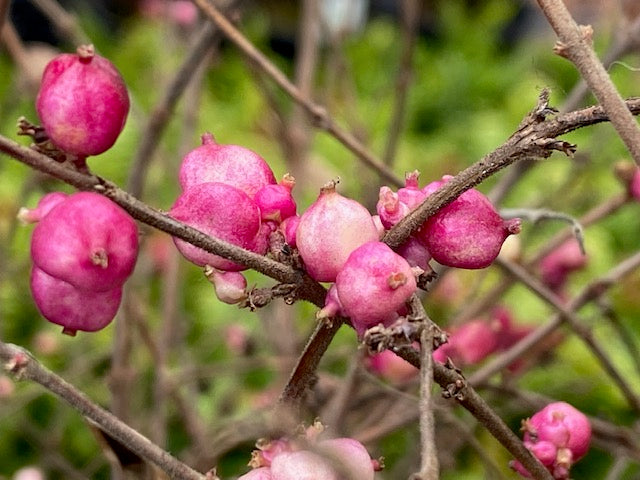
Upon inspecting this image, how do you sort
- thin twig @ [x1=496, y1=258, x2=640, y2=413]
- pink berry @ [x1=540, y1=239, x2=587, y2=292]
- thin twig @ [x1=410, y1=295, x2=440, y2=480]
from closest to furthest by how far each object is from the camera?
thin twig @ [x1=410, y1=295, x2=440, y2=480]
thin twig @ [x1=496, y1=258, x2=640, y2=413]
pink berry @ [x1=540, y1=239, x2=587, y2=292]

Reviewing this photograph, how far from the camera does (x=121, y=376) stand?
83 centimetres

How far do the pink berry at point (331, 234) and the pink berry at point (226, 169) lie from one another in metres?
0.04

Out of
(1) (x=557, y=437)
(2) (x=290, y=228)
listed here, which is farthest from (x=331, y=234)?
(1) (x=557, y=437)

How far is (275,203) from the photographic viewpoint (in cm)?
37

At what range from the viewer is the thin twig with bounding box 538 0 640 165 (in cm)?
32

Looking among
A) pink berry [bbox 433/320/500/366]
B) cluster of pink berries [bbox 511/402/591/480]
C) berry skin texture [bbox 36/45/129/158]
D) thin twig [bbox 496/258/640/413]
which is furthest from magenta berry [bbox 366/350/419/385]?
berry skin texture [bbox 36/45/129/158]

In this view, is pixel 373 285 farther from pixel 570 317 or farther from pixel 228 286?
pixel 570 317

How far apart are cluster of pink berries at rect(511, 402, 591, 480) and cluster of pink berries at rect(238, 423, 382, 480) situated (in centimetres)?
9

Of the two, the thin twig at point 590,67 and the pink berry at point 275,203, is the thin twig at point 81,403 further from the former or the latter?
the thin twig at point 590,67

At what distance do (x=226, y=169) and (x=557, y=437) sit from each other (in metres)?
0.19

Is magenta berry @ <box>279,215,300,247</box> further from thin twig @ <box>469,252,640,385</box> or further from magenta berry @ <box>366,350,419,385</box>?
magenta berry @ <box>366,350,419,385</box>

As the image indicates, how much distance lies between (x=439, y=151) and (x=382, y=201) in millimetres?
1631

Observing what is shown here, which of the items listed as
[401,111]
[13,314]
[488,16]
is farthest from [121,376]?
[488,16]

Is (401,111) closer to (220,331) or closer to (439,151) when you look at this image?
(220,331)
